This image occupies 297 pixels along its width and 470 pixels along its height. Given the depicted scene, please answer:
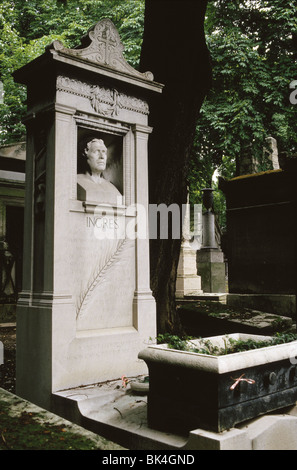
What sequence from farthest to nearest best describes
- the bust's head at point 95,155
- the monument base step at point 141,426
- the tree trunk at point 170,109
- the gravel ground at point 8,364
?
the tree trunk at point 170,109
the gravel ground at point 8,364
the bust's head at point 95,155
the monument base step at point 141,426

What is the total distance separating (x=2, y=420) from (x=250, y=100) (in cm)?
1012

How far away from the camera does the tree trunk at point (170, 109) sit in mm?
5902

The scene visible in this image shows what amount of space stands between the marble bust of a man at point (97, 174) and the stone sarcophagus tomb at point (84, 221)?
11mm

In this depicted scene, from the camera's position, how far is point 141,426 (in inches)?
127

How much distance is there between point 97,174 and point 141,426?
107 inches

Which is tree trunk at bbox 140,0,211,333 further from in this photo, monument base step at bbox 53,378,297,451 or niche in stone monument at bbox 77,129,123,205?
monument base step at bbox 53,378,297,451

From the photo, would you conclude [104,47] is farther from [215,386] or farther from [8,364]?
[8,364]

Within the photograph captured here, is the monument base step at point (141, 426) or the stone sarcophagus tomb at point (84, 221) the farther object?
the stone sarcophagus tomb at point (84, 221)

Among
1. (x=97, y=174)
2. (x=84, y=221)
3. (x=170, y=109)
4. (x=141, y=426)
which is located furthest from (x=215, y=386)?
(x=170, y=109)

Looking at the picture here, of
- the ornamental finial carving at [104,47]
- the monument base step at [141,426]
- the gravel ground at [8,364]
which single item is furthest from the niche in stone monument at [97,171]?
the gravel ground at [8,364]

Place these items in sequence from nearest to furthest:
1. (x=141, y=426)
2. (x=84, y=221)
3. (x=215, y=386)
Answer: (x=215, y=386)
(x=141, y=426)
(x=84, y=221)

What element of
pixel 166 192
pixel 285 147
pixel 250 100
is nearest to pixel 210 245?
pixel 285 147

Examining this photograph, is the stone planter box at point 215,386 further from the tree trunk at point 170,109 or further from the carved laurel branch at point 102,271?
the tree trunk at point 170,109

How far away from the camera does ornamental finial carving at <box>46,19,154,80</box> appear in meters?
4.73
